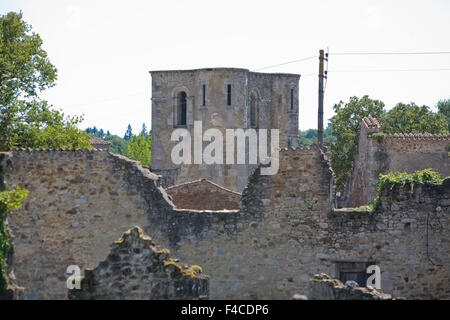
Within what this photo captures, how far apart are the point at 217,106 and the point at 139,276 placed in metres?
39.2

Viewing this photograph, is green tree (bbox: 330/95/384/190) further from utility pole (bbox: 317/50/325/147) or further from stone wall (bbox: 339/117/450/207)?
utility pole (bbox: 317/50/325/147)


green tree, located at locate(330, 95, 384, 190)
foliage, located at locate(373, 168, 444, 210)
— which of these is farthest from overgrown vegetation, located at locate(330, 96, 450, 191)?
foliage, located at locate(373, 168, 444, 210)

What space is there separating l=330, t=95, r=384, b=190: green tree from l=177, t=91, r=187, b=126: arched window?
11.7 metres

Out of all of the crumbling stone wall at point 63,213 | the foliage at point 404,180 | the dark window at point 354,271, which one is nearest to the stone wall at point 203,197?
the crumbling stone wall at point 63,213

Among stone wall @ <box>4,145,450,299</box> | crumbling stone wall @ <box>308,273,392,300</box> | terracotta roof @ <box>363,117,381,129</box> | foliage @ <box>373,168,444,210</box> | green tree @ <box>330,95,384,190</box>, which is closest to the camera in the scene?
crumbling stone wall @ <box>308,273,392,300</box>

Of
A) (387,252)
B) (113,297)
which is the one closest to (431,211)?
(387,252)

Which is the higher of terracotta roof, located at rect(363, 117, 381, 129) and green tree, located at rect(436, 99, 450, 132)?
green tree, located at rect(436, 99, 450, 132)

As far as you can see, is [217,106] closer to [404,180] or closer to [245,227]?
[245,227]

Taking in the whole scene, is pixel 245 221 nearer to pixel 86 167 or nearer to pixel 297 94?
pixel 86 167

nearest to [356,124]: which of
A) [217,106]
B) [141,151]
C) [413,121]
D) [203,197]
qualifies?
[413,121]

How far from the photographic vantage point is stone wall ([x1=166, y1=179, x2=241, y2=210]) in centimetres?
2120

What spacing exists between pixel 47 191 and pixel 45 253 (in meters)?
1.32

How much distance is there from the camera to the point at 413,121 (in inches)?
1688

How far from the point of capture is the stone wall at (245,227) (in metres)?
14.8
